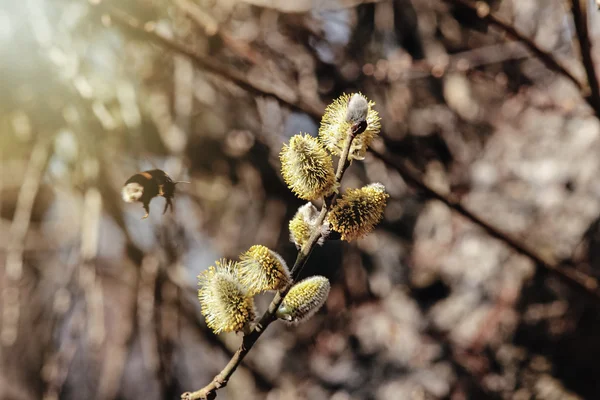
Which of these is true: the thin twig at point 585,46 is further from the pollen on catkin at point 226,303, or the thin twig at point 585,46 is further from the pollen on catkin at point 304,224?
the pollen on catkin at point 226,303

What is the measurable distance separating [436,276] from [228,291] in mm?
1359

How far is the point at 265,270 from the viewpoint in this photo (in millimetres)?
503

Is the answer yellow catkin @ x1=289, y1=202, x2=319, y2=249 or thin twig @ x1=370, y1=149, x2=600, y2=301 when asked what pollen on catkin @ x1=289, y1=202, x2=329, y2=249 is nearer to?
yellow catkin @ x1=289, y1=202, x2=319, y2=249

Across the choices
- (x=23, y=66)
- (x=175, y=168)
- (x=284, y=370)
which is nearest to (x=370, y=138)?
(x=175, y=168)

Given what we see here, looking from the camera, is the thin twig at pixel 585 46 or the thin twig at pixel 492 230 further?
the thin twig at pixel 492 230

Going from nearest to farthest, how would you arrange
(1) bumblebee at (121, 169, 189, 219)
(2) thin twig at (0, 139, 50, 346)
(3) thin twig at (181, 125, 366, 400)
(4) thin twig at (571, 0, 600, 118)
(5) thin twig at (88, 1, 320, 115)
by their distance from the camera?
(3) thin twig at (181, 125, 366, 400) → (1) bumblebee at (121, 169, 189, 219) → (4) thin twig at (571, 0, 600, 118) → (5) thin twig at (88, 1, 320, 115) → (2) thin twig at (0, 139, 50, 346)

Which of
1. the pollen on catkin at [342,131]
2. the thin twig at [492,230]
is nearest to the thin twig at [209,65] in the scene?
the thin twig at [492,230]

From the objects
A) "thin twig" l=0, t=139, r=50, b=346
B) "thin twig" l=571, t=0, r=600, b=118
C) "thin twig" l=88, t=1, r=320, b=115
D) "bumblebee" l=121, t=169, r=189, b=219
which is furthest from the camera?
"thin twig" l=0, t=139, r=50, b=346

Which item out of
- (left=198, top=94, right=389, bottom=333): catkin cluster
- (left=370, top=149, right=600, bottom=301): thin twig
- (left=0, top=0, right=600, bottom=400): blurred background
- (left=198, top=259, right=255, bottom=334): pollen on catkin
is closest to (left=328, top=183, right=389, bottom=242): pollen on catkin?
(left=198, top=94, right=389, bottom=333): catkin cluster

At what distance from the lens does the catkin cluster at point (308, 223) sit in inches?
18.9

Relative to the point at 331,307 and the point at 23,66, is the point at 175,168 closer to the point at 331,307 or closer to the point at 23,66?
the point at 23,66

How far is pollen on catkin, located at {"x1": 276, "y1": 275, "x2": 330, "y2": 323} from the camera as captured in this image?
0.51 m

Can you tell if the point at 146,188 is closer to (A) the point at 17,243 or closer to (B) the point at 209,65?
(B) the point at 209,65

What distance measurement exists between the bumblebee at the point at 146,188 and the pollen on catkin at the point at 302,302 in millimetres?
230
